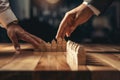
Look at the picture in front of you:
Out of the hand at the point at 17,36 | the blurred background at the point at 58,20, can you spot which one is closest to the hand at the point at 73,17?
the hand at the point at 17,36

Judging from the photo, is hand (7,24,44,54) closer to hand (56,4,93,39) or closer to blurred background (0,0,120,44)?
hand (56,4,93,39)

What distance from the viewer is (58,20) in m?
2.92

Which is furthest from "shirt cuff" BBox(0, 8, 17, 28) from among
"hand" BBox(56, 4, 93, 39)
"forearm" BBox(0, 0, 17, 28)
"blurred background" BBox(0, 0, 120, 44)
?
"blurred background" BBox(0, 0, 120, 44)

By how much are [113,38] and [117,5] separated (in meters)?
0.35

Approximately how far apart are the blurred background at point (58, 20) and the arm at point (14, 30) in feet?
3.34

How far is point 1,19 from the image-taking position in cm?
190

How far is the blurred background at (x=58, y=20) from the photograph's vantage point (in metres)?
2.93

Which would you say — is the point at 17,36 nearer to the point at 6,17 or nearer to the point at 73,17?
the point at 6,17

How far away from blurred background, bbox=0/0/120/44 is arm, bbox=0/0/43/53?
1018mm

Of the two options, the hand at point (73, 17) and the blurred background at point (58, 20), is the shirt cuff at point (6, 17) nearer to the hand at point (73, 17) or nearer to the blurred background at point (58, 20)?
the hand at point (73, 17)

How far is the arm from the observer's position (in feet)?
6.00

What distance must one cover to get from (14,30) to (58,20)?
44.6 inches
